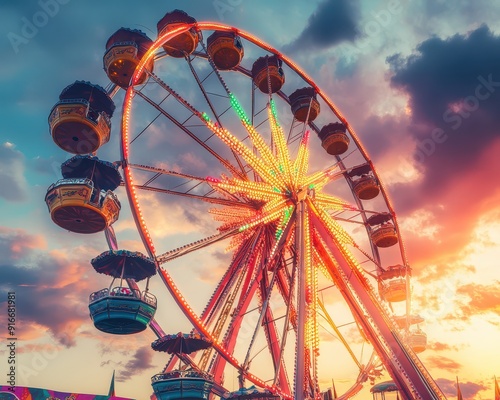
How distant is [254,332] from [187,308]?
2.00 m

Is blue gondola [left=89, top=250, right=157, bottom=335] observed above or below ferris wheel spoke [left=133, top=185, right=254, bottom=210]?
below

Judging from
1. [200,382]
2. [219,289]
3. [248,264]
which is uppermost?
[248,264]

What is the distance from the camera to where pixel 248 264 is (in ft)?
52.6

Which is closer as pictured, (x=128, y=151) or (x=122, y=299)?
(x=122, y=299)

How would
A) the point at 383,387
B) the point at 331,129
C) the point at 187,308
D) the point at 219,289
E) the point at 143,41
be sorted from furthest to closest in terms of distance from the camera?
the point at 383,387 < the point at 331,129 < the point at 143,41 < the point at 219,289 < the point at 187,308

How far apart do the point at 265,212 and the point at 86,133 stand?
6227 millimetres

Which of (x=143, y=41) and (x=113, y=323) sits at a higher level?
(x=143, y=41)

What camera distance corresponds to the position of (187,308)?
12.5m

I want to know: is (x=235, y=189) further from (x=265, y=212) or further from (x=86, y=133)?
(x=86, y=133)

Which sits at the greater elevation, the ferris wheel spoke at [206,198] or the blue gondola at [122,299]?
the ferris wheel spoke at [206,198]

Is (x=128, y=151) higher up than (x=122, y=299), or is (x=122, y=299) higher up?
(x=128, y=151)

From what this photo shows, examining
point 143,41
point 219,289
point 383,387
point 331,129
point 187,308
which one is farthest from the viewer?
point 383,387

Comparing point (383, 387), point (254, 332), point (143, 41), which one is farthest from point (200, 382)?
point (383, 387)

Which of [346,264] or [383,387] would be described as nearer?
[346,264]
